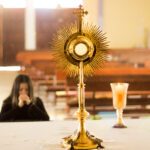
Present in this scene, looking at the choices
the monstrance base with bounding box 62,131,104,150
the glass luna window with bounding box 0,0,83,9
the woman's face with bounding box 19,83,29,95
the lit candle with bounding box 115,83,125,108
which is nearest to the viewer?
the monstrance base with bounding box 62,131,104,150

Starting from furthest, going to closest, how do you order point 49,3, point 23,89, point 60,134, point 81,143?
point 49,3
point 23,89
point 60,134
point 81,143

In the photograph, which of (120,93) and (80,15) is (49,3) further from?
(80,15)

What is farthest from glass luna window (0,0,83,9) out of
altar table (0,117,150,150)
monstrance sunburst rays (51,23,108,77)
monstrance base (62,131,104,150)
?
monstrance base (62,131,104,150)

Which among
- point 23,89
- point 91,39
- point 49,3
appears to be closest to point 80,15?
point 91,39

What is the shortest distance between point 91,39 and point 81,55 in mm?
63

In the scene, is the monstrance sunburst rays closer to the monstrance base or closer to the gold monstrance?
the gold monstrance

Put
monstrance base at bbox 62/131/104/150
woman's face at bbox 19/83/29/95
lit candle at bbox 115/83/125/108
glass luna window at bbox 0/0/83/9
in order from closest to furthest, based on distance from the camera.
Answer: monstrance base at bbox 62/131/104/150
lit candle at bbox 115/83/125/108
woman's face at bbox 19/83/29/95
glass luna window at bbox 0/0/83/9

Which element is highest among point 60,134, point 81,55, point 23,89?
point 81,55

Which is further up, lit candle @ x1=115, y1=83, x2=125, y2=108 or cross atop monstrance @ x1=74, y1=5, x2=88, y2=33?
cross atop monstrance @ x1=74, y1=5, x2=88, y2=33

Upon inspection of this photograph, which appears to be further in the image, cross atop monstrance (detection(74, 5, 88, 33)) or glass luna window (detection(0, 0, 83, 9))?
glass luna window (detection(0, 0, 83, 9))

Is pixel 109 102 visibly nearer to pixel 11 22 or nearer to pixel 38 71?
pixel 38 71

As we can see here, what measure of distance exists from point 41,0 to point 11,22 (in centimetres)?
188

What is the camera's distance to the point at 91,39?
1.38 m

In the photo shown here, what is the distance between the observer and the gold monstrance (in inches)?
53.4
